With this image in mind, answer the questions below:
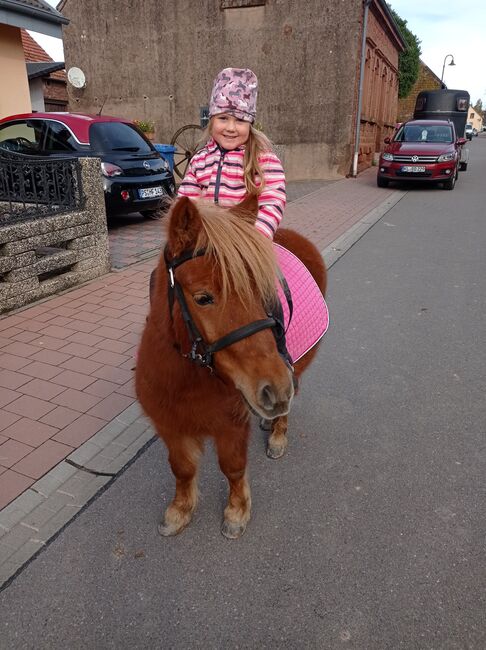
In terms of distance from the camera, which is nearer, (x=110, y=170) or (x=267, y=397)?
(x=267, y=397)

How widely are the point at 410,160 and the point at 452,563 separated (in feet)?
46.2

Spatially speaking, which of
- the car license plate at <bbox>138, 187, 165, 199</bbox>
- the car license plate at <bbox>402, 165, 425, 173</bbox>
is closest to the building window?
the car license plate at <bbox>402, 165, 425, 173</bbox>

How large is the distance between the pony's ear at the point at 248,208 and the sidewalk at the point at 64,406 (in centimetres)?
187

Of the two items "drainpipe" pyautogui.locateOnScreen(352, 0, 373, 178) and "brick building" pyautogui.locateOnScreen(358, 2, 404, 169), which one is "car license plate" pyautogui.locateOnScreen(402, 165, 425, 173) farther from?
"brick building" pyautogui.locateOnScreen(358, 2, 404, 169)

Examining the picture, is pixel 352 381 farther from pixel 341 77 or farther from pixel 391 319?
pixel 341 77

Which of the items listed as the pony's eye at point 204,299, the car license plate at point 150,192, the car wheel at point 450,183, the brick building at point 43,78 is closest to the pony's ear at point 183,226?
the pony's eye at point 204,299

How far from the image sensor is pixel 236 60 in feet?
56.2

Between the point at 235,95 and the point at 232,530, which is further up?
the point at 235,95

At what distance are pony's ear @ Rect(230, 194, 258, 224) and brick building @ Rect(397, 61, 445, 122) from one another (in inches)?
1959

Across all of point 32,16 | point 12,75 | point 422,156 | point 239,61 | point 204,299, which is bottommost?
point 204,299

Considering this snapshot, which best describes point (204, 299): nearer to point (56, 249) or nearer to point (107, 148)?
point (56, 249)

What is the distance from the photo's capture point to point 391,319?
17.7 feet

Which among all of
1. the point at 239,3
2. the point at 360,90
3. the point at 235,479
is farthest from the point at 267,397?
the point at 239,3

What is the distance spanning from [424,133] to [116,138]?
10.9m
